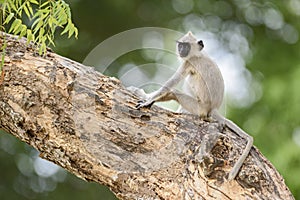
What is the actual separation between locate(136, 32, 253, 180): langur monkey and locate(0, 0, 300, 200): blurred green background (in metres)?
2.34

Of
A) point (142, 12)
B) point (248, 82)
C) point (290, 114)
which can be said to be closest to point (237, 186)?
point (290, 114)

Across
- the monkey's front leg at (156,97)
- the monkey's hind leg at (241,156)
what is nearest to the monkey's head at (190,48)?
the monkey's front leg at (156,97)

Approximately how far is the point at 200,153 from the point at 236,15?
4723 millimetres

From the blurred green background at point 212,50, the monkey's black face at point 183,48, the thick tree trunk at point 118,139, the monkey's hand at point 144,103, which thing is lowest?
the thick tree trunk at point 118,139

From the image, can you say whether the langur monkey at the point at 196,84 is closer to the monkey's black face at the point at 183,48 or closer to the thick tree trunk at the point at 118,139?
the monkey's black face at the point at 183,48

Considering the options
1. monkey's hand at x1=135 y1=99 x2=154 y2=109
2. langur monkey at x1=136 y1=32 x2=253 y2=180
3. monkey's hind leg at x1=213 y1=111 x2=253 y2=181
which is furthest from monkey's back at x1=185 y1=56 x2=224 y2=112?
monkey's hand at x1=135 y1=99 x2=154 y2=109

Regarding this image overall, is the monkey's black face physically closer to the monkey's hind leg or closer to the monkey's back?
the monkey's back

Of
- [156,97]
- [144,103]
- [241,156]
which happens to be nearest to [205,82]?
[156,97]

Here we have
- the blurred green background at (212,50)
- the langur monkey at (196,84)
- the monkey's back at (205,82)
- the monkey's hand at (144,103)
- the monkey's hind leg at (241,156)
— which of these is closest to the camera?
the monkey's hind leg at (241,156)

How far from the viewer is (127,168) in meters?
3.00

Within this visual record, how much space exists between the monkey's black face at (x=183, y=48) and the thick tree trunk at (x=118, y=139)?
0.78 metres

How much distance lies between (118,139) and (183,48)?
40.2 inches

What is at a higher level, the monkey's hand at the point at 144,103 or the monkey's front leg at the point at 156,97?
the monkey's front leg at the point at 156,97

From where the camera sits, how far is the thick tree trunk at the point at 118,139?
293 cm
